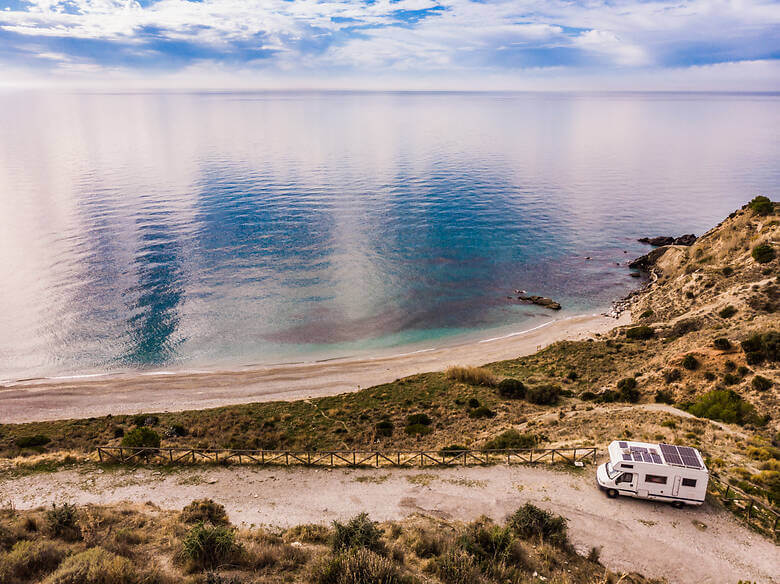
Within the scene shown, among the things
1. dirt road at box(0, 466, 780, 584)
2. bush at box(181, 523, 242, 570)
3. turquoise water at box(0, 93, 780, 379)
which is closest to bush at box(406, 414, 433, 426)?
dirt road at box(0, 466, 780, 584)

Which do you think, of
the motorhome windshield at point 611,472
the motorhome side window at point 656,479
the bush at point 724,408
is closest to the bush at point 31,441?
the motorhome windshield at point 611,472

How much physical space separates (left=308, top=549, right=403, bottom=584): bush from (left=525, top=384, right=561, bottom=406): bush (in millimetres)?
27354

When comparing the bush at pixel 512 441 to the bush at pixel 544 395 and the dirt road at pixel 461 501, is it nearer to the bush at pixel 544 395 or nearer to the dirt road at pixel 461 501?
the dirt road at pixel 461 501

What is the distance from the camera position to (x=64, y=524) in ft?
62.7

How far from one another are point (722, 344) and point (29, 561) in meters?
46.9

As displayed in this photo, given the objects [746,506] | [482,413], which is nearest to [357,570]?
[746,506]

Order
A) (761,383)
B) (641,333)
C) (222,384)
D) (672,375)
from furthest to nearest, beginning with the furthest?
(641,333), (222,384), (672,375), (761,383)

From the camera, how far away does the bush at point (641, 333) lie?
159 ft

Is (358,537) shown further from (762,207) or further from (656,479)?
(762,207)

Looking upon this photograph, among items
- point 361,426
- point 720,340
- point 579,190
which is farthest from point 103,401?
point 579,190

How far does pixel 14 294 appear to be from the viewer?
6341cm

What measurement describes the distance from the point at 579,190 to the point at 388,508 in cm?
12411

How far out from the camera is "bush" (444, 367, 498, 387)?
44.6 meters

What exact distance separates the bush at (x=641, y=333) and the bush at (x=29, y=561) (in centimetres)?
5185
